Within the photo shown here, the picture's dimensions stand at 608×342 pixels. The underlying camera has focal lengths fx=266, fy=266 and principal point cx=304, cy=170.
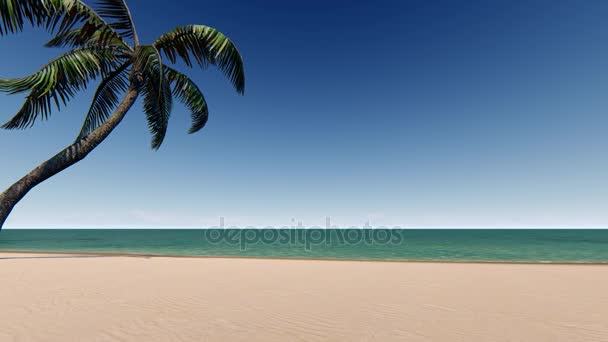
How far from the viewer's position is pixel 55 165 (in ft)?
19.0

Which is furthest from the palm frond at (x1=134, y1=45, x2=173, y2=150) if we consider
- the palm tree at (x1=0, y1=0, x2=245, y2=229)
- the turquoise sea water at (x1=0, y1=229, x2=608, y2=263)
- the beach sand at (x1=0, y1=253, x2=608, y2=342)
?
the turquoise sea water at (x1=0, y1=229, x2=608, y2=263)

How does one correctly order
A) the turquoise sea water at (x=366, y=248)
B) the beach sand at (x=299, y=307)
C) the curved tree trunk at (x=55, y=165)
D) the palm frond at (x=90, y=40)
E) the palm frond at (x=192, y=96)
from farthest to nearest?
the turquoise sea water at (x=366, y=248) < the palm frond at (x=192, y=96) < the palm frond at (x=90, y=40) < the curved tree trunk at (x=55, y=165) < the beach sand at (x=299, y=307)

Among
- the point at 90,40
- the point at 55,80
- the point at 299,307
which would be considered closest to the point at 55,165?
the point at 55,80

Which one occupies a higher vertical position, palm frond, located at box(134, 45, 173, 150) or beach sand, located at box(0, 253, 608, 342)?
palm frond, located at box(134, 45, 173, 150)

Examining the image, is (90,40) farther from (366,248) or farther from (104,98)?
(366,248)

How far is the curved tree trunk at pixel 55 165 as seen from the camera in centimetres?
534

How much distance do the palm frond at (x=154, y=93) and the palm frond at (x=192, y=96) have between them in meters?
0.37

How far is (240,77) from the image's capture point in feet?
29.8

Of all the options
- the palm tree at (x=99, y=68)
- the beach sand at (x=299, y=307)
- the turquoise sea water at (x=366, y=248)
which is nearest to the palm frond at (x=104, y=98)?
the palm tree at (x=99, y=68)

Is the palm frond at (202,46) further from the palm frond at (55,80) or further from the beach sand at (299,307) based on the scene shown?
the beach sand at (299,307)

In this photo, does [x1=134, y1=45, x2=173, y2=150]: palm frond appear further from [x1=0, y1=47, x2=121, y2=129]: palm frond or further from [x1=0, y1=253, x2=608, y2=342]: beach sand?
[x1=0, y1=253, x2=608, y2=342]: beach sand

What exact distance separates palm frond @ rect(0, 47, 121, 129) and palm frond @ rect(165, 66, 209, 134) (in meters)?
2.19

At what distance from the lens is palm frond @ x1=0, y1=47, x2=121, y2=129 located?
5.86 meters

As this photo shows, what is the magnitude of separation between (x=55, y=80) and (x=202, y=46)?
3816 mm
